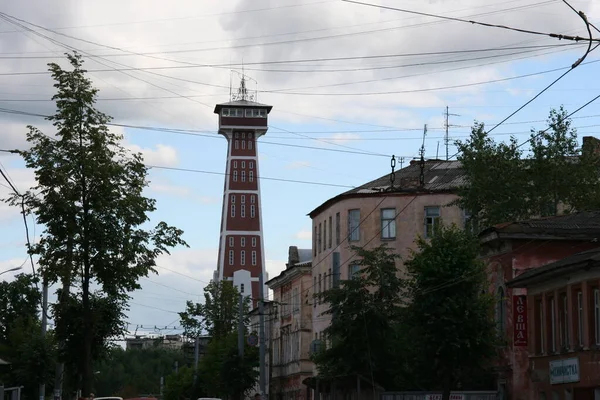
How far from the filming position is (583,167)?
183ft

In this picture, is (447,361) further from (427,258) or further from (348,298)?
(348,298)

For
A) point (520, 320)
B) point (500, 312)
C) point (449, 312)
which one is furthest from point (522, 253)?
point (449, 312)

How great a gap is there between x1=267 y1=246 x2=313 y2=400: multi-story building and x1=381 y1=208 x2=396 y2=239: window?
930 cm

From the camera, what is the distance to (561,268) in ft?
117

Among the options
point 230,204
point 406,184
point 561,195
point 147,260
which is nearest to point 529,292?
point 147,260

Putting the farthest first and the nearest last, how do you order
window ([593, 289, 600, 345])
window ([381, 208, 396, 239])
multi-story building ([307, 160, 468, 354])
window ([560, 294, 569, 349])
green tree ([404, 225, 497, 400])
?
1. window ([381, 208, 396, 239])
2. multi-story building ([307, 160, 468, 354])
3. green tree ([404, 225, 497, 400])
4. window ([560, 294, 569, 349])
5. window ([593, 289, 600, 345])

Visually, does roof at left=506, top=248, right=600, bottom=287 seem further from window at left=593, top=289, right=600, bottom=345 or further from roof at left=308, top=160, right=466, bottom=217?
roof at left=308, top=160, right=466, bottom=217

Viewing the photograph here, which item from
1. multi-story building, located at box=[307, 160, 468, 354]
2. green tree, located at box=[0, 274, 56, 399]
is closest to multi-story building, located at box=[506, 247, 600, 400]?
green tree, located at box=[0, 274, 56, 399]

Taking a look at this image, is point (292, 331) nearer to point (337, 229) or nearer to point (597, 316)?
point (337, 229)

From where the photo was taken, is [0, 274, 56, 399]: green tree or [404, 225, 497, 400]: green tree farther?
[0, 274, 56, 399]: green tree

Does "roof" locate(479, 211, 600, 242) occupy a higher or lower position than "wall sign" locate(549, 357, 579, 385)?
higher

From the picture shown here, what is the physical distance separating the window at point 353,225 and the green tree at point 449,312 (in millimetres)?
31349

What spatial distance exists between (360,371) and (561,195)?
14.3 meters

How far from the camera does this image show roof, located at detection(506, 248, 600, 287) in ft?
110
